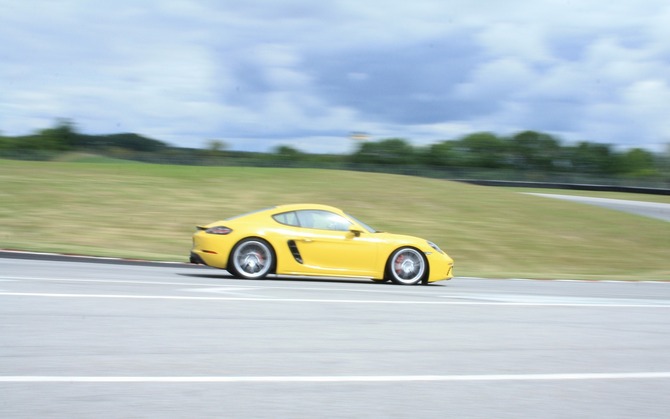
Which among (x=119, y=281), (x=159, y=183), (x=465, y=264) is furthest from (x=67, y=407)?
(x=159, y=183)

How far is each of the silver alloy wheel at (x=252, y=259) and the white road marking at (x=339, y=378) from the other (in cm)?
645

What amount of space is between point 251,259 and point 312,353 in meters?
5.77

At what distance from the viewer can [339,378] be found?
501cm

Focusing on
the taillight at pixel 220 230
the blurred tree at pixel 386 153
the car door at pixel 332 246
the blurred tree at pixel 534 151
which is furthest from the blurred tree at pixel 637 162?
the taillight at pixel 220 230

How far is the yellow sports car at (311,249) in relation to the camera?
448 inches

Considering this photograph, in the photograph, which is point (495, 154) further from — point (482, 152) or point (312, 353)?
point (312, 353)

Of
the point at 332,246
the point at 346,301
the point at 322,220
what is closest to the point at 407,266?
the point at 332,246

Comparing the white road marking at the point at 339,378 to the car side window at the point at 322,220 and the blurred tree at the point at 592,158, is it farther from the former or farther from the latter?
the blurred tree at the point at 592,158

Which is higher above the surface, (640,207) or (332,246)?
(640,207)

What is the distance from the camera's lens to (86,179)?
29.6 meters

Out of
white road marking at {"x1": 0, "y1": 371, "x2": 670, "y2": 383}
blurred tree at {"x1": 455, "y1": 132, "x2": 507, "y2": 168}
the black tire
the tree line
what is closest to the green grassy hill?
the black tire

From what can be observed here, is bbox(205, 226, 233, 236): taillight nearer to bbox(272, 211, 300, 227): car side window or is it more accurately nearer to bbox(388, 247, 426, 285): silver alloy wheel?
bbox(272, 211, 300, 227): car side window

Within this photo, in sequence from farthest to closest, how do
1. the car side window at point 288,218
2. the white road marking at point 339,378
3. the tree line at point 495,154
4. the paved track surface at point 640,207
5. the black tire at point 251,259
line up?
the tree line at point 495,154, the paved track surface at point 640,207, the car side window at point 288,218, the black tire at point 251,259, the white road marking at point 339,378

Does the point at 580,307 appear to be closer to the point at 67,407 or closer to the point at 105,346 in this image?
the point at 105,346
